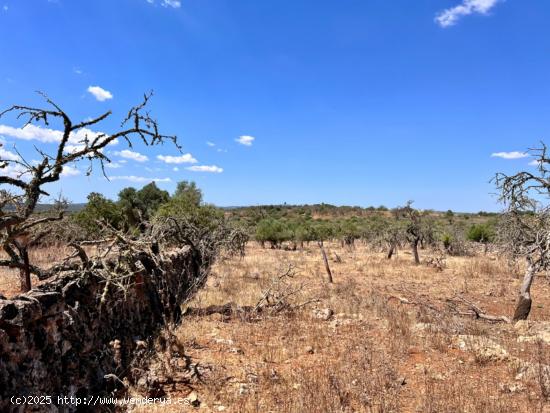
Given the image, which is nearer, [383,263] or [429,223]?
[383,263]

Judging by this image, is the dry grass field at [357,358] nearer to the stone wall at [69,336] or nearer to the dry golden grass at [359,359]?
the dry golden grass at [359,359]

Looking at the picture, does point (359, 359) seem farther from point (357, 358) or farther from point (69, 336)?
point (69, 336)

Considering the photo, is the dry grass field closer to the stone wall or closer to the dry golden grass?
the dry golden grass

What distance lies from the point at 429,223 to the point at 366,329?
21799 mm

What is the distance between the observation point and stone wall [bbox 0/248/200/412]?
12.1ft

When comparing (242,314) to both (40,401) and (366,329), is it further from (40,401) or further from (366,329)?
(40,401)

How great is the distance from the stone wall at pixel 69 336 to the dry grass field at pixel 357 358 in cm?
61

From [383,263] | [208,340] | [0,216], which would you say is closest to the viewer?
[0,216]

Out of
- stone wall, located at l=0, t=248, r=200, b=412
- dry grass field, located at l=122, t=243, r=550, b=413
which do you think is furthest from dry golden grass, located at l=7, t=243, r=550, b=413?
stone wall, located at l=0, t=248, r=200, b=412

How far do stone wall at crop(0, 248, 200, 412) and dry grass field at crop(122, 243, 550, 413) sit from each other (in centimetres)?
61

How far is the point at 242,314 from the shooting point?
9.07 metres

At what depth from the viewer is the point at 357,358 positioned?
22.2 feet

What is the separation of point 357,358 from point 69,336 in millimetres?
4420

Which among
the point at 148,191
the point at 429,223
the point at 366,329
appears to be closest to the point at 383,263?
the point at 429,223
